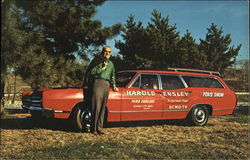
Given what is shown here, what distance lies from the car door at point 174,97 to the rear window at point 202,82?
0.29 meters

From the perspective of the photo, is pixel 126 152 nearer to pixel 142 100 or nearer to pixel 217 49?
pixel 142 100

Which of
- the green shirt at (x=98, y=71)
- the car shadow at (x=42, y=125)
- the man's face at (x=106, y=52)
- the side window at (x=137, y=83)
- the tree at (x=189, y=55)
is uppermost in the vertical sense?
the tree at (x=189, y=55)

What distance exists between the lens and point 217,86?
7.68 m

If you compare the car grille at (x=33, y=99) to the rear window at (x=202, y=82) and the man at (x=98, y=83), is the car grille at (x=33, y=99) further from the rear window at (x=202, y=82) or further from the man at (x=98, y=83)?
the rear window at (x=202, y=82)

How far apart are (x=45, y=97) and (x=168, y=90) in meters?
3.12

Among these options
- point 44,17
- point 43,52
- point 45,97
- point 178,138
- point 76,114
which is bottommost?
point 178,138

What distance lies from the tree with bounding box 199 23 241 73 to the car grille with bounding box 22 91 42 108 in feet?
78.4

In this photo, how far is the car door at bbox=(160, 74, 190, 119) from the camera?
659 cm

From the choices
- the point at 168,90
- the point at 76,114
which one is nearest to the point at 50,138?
the point at 76,114

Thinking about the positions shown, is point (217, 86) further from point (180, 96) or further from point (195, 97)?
point (180, 96)

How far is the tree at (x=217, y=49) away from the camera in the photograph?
27.9 metres

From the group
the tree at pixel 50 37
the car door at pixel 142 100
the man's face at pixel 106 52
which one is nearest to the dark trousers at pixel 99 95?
the man's face at pixel 106 52

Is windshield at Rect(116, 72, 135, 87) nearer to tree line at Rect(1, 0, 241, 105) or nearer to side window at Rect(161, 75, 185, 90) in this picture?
side window at Rect(161, 75, 185, 90)

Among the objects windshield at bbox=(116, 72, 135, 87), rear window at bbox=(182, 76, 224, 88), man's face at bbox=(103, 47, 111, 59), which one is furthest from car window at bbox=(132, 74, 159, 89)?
man's face at bbox=(103, 47, 111, 59)
